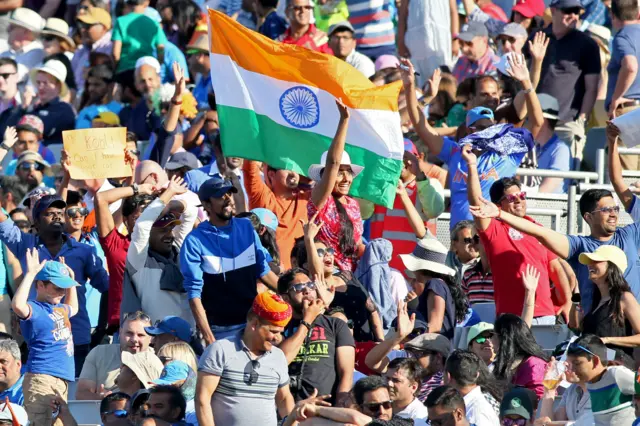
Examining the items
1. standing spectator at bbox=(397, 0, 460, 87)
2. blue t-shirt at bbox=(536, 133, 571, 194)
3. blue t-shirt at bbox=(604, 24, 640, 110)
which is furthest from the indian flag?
standing spectator at bbox=(397, 0, 460, 87)

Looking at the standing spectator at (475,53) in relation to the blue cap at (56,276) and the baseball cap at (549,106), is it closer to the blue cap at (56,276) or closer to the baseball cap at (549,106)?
the baseball cap at (549,106)

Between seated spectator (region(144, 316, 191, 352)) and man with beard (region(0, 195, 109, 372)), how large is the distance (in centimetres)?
94

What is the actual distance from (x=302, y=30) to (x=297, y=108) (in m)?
3.72

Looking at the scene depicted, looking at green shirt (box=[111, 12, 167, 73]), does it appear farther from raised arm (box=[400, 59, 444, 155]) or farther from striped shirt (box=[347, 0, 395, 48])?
raised arm (box=[400, 59, 444, 155])

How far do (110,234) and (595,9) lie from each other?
6834 millimetres

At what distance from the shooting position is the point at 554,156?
14.4 metres

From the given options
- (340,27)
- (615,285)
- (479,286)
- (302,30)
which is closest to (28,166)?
(302,30)

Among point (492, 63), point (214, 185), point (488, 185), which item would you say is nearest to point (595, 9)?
point (492, 63)

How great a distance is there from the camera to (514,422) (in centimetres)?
985

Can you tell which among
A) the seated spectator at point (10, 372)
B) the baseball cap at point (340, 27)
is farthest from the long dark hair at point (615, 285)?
the baseball cap at point (340, 27)

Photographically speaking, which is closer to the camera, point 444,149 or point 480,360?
point 480,360

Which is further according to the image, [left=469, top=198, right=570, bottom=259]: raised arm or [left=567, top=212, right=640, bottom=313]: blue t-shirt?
[left=567, top=212, right=640, bottom=313]: blue t-shirt

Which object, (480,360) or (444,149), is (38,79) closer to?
(444,149)

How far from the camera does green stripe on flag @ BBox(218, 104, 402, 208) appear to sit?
41.0 feet
